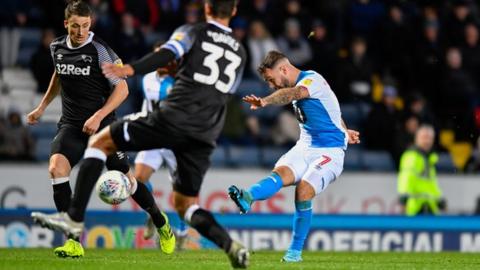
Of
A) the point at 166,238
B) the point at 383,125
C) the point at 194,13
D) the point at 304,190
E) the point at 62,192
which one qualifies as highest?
the point at 194,13

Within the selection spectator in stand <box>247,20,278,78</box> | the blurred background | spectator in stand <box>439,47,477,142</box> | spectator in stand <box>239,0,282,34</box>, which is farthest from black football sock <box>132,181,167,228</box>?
spectator in stand <box>439,47,477,142</box>

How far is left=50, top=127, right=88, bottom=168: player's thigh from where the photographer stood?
10930mm

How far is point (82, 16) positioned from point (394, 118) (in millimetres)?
8862

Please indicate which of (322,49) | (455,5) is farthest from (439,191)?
(455,5)

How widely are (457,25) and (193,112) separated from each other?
12285 mm

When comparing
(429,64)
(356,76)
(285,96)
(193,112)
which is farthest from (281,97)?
(429,64)

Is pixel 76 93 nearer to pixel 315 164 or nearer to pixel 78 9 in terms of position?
pixel 78 9

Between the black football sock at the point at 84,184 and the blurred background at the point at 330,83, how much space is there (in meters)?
6.59

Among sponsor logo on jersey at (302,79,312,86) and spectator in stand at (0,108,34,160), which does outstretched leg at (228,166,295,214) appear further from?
spectator in stand at (0,108,34,160)

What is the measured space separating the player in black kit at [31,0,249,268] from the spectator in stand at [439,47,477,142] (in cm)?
1092

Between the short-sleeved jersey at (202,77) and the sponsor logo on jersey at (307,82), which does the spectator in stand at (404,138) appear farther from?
the short-sleeved jersey at (202,77)

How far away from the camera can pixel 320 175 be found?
11.4m

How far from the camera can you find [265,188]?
10922mm

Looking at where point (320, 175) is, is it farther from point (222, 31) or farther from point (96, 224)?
point (96, 224)
